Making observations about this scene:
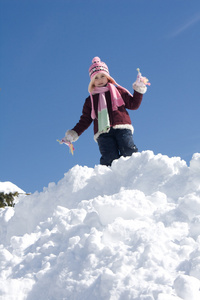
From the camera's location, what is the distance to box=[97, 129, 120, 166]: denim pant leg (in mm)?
4773

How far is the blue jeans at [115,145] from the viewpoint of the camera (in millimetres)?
4730

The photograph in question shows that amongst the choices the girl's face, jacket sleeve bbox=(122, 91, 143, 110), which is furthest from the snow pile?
the girl's face

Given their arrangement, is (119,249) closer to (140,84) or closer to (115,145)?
(115,145)


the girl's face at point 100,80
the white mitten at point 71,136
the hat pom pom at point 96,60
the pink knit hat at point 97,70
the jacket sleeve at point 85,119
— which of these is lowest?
the white mitten at point 71,136

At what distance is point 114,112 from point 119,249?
3.10m

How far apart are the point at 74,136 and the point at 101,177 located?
156 cm

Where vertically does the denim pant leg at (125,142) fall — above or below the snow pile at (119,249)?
above

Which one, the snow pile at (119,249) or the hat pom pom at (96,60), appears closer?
the snow pile at (119,249)

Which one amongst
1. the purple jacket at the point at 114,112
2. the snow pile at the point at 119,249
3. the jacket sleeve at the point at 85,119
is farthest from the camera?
the jacket sleeve at the point at 85,119

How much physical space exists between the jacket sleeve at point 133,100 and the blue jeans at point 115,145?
47cm

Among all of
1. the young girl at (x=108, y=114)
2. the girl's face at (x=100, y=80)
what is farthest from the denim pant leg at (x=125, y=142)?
the girl's face at (x=100, y=80)

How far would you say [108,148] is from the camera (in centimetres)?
480

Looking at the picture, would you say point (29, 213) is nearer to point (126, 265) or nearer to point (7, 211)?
point (7, 211)

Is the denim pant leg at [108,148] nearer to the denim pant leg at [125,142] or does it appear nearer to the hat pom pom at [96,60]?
the denim pant leg at [125,142]
